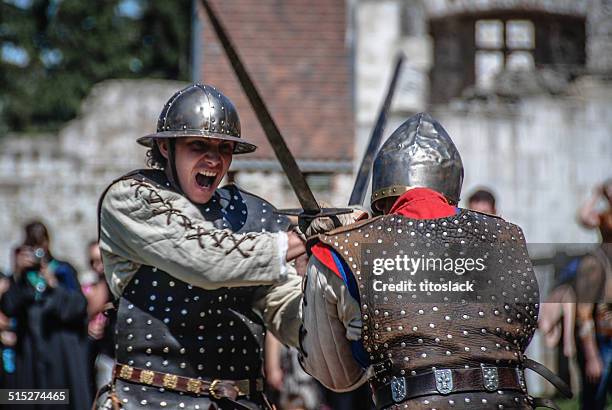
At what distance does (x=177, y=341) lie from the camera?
3734 mm

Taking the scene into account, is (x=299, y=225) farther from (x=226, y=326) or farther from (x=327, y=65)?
(x=327, y=65)

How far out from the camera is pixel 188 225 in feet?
12.3

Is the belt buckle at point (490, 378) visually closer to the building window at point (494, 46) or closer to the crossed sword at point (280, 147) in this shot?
the crossed sword at point (280, 147)

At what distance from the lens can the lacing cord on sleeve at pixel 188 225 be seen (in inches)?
145

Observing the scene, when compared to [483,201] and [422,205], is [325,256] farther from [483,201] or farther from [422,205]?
[483,201]

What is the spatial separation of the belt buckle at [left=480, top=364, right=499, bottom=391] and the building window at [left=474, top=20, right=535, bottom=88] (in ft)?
40.0

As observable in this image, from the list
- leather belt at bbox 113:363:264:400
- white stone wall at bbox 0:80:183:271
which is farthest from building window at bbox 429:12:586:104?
leather belt at bbox 113:363:264:400

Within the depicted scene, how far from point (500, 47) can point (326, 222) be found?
12083 mm

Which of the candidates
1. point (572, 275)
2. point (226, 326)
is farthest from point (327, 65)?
point (226, 326)

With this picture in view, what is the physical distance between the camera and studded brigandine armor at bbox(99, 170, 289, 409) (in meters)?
3.73

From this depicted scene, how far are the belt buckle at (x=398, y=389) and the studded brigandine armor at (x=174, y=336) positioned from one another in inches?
33.1

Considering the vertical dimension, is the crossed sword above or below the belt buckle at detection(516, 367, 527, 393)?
above

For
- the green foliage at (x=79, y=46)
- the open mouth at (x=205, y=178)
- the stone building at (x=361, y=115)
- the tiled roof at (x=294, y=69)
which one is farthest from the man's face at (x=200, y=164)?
the green foliage at (x=79, y=46)

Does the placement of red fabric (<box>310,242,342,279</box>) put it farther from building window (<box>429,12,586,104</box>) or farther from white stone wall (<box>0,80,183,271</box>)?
building window (<box>429,12,586,104</box>)
